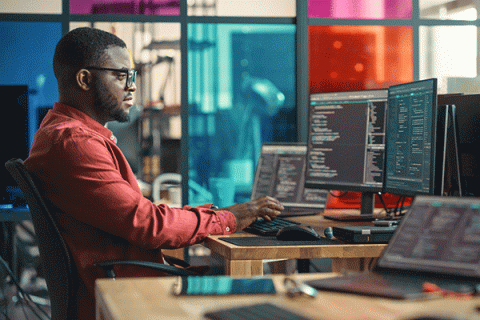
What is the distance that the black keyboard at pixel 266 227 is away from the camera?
206 centimetres

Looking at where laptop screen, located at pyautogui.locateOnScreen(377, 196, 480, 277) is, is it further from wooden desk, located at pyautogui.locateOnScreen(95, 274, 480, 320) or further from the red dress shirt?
the red dress shirt

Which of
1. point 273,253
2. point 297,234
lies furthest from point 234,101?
point 273,253

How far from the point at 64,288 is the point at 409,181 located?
50.7 inches

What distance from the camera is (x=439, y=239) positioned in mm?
1037

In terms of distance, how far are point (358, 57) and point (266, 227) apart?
8.37 ft

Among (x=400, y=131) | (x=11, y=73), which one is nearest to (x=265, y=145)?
(x=400, y=131)

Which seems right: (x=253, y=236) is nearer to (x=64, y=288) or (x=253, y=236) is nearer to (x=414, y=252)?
(x=64, y=288)

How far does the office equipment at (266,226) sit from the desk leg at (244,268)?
28 centimetres

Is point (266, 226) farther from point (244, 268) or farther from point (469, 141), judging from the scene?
point (469, 141)

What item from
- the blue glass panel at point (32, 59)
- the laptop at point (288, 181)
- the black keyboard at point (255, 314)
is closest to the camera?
the black keyboard at point (255, 314)

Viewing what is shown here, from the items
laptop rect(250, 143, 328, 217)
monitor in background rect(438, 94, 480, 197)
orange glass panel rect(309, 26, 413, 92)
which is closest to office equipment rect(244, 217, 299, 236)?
laptop rect(250, 143, 328, 217)

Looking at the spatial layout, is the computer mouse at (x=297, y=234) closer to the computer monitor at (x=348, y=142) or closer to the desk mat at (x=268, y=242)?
the desk mat at (x=268, y=242)

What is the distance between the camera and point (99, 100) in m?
2.01

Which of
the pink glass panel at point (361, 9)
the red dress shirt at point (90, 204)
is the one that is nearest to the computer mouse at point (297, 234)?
the red dress shirt at point (90, 204)
